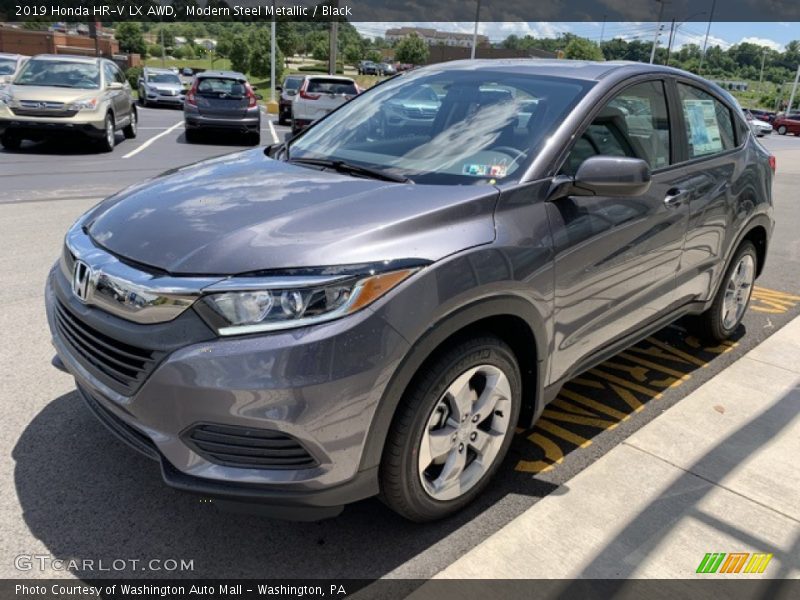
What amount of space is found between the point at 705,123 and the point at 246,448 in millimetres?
3308

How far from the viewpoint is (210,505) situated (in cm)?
262

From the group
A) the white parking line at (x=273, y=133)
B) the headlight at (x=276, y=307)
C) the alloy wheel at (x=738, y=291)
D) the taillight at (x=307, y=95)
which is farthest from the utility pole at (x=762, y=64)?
the headlight at (x=276, y=307)

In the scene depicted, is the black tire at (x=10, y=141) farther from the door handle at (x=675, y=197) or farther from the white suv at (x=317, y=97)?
the door handle at (x=675, y=197)

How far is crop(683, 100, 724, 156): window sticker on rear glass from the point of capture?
12.2 ft

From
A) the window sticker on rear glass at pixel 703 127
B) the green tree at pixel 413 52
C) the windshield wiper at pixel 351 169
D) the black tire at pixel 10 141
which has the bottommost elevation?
the black tire at pixel 10 141

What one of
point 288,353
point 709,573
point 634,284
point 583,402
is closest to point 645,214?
point 634,284

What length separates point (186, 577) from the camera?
7.38 ft

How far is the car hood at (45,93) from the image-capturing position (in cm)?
1114

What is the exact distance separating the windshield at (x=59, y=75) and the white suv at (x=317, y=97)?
14.8 feet

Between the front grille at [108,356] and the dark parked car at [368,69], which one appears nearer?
the front grille at [108,356]

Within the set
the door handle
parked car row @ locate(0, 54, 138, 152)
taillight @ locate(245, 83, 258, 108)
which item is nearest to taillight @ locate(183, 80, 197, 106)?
taillight @ locate(245, 83, 258, 108)

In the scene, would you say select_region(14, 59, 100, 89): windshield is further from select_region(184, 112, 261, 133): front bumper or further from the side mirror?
the side mirror

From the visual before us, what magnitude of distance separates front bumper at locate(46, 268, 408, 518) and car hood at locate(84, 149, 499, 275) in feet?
0.76

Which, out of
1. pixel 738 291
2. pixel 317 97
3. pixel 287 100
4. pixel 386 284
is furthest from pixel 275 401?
pixel 287 100
